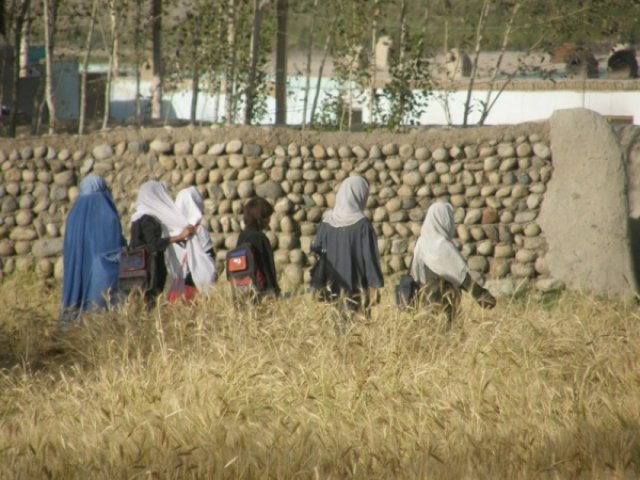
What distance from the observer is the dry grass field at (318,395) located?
577cm

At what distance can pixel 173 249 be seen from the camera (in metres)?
9.66

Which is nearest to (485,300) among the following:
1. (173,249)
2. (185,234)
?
(185,234)

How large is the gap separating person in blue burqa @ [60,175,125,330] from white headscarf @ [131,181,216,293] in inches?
9.4

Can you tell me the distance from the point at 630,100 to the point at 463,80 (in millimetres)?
3052

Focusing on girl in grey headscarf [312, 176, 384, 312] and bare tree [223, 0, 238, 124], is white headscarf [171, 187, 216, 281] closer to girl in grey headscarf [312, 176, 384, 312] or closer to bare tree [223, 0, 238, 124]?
girl in grey headscarf [312, 176, 384, 312]

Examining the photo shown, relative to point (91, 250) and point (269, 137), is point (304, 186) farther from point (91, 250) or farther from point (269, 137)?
point (91, 250)

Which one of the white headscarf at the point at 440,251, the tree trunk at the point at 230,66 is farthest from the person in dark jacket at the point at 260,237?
the tree trunk at the point at 230,66

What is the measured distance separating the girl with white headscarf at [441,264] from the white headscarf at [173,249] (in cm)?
194

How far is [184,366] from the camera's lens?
727 cm

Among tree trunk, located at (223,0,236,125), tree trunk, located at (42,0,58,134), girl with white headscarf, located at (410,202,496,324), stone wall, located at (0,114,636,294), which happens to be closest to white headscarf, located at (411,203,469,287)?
girl with white headscarf, located at (410,202,496,324)

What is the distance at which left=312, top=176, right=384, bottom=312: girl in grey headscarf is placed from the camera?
8328 mm

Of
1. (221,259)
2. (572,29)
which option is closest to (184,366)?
(221,259)

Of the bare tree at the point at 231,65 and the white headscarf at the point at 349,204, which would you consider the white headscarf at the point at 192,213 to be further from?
the bare tree at the point at 231,65

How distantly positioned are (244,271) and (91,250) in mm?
1768
